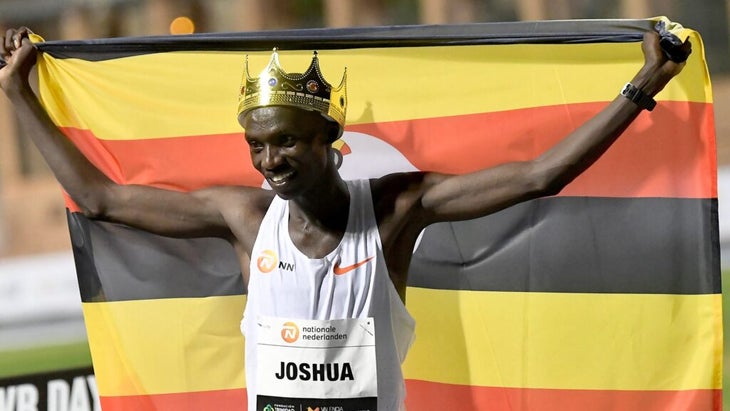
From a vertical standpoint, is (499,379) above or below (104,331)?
below

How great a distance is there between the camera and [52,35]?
509 inches

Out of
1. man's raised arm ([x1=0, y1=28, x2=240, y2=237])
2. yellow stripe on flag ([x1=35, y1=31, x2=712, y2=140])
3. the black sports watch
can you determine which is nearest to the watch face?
the black sports watch

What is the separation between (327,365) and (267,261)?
1.16 ft

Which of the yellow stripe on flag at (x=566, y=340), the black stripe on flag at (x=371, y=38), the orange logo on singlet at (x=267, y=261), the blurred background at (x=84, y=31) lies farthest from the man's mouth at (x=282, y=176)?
the blurred background at (x=84, y=31)

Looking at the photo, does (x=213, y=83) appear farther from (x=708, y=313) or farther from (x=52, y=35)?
(x=52, y=35)

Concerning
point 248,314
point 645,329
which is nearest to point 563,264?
point 645,329

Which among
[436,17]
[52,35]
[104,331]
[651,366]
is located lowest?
[651,366]

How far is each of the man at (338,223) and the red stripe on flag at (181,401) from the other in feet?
1.53

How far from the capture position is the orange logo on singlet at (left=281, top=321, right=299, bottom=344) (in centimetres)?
340

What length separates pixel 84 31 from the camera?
12516 mm

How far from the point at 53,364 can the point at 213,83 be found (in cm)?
267

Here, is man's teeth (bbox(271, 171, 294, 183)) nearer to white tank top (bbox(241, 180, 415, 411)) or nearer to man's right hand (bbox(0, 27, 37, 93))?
white tank top (bbox(241, 180, 415, 411))

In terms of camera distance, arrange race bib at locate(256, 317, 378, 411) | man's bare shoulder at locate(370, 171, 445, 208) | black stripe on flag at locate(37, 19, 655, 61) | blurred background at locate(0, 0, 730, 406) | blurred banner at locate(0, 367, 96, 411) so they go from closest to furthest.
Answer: race bib at locate(256, 317, 378, 411) < man's bare shoulder at locate(370, 171, 445, 208) < black stripe on flag at locate(37, 19, 655, 61) < blurred banner at locate(0, 367, 96, 411) < blurred background at locate(0, 0, 730, 406)

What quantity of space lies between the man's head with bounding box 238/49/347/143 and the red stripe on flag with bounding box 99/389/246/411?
3.50ft
